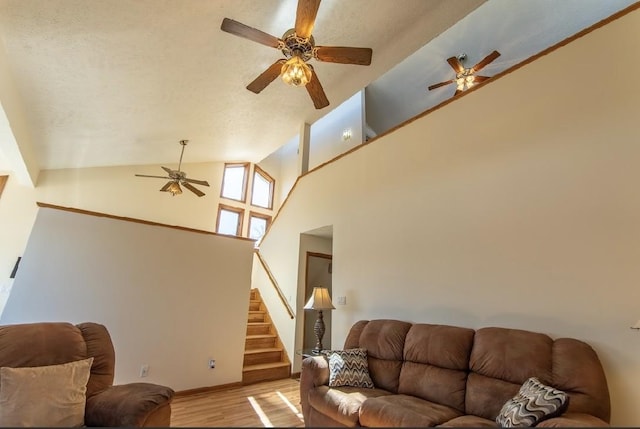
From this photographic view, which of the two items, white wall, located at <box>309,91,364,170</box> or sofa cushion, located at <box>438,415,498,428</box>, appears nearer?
sofa cushion, located at <box>438,415,498,428</box>

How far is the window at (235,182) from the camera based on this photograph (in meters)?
7.70

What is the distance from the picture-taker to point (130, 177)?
6.32 m

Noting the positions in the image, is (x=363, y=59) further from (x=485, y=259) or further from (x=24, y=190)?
(x=24, y=190)

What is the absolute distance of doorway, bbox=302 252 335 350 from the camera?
5.15 m

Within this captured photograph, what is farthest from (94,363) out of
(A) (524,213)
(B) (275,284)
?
(A) (524,213)

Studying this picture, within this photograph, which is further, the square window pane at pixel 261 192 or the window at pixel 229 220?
the square window pane at pixel 261 192

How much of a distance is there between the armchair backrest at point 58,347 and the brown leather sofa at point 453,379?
1593mm

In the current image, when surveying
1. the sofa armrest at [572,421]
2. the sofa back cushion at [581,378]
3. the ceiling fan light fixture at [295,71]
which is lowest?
the sofa armrest at [572,421]

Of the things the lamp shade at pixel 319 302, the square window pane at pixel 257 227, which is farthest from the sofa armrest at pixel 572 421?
the square window pane at pixel 257 227

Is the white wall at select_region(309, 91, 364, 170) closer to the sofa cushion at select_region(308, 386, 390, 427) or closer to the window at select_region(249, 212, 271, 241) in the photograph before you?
the window at select_region(249, 212, 271, 241)

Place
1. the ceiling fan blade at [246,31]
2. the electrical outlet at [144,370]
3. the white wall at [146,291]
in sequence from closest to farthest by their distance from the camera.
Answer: the ceiling fan blade at [246,31] → the white wall at [146,291] → the electrical outlet at [144,370]

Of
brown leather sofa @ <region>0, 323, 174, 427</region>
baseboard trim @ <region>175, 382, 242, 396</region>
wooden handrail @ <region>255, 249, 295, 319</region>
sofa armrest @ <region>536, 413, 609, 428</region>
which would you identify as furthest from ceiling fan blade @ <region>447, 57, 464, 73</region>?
baseboard trim @ <region>175, 382, 242, 396</region>

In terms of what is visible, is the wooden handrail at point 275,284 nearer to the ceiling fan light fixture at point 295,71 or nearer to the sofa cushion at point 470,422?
the sofa cushion at point 470,422

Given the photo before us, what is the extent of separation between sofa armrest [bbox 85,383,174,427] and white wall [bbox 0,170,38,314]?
451cm
